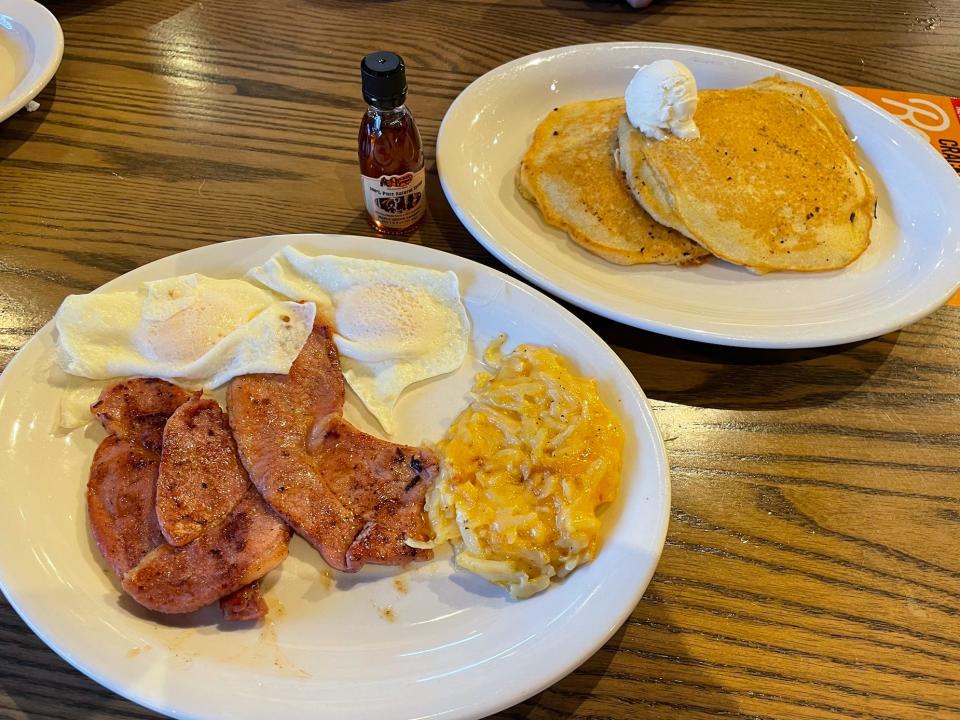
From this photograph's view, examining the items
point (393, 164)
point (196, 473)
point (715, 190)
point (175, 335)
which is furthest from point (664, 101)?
point (196, 473)

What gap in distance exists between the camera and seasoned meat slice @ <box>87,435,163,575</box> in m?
1.48

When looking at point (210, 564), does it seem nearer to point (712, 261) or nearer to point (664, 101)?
point (712, 261)

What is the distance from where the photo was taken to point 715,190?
2055mm

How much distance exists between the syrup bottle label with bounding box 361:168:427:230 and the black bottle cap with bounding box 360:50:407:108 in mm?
265

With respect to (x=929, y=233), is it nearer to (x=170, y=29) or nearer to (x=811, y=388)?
(x=811, y=388)

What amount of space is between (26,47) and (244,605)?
2528 millimetres

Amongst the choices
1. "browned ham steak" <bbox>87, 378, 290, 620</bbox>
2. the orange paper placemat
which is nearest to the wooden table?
the orange paper placemat

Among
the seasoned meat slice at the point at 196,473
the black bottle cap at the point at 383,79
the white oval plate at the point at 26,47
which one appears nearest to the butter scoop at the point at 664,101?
the black bottle cap at the point at 383,79

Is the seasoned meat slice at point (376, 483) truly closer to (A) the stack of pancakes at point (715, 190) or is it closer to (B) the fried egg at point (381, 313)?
(B) the fried egg at point (381, 313)

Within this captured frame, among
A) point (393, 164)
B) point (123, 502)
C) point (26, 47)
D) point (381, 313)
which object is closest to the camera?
point (123, 502)

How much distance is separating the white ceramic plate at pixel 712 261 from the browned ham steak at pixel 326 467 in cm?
68

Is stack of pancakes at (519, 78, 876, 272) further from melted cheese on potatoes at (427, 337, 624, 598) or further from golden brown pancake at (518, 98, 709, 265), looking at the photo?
melted cheese on potatoes at (427, 337, 624, 598)

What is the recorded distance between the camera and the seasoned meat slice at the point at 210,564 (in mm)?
1402

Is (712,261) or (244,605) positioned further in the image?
(712,261)
